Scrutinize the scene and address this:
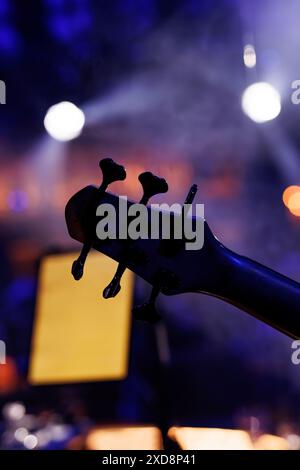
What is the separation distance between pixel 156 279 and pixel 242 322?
11.5 ft

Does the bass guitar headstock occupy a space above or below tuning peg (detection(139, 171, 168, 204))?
below

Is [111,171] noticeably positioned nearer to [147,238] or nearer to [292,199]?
[147,238]

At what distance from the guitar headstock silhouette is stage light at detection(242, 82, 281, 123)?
10.2 feet

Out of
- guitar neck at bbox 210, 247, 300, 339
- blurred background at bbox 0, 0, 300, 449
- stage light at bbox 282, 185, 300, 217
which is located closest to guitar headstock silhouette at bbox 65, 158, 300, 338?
guitar neck at bbox 210, 247, 300, 339

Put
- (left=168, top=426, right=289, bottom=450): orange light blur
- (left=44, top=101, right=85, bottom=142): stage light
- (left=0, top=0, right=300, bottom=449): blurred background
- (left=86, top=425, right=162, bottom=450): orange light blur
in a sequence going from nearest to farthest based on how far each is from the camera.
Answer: (left=168, top=426, right=289, bottom=450): orange light blur → (left=86, top=425, right=162, bottom=450): orange light blur → (left=0, top=0, right=300, bottom=449): blurred background → (left=44, top=101, right=85, bottom=142): stage light

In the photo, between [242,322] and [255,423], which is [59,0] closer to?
[242,322]

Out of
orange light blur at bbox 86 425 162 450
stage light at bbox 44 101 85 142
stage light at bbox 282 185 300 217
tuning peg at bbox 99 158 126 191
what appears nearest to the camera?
tuning peg at bbox 99 158 126 191

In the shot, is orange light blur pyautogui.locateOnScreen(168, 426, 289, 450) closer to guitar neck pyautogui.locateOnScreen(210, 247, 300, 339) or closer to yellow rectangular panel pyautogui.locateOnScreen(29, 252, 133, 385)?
yellow rectangular panel pyautogui.locateOnScreen(29, 252, 133, 385)

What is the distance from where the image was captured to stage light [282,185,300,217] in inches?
181

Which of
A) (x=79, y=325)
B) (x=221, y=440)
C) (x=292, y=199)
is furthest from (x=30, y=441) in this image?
(x=292, y=199)

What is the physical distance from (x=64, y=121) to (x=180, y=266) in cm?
322

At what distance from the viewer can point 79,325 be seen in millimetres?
3578

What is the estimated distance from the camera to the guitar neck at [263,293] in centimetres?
118
